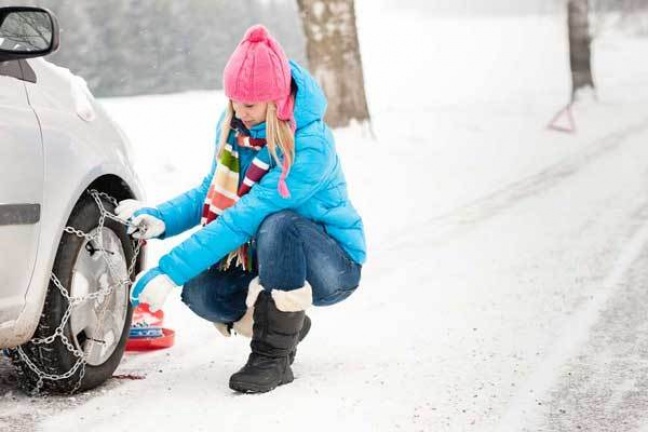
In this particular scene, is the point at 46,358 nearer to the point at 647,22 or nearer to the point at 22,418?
the point at 22,418

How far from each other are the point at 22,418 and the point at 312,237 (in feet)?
3.91

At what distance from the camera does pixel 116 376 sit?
13.1 ft

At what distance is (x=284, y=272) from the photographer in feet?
12.3

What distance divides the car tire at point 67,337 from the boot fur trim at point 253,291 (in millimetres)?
500

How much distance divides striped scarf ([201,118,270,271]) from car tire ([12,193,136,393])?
15.0 inches

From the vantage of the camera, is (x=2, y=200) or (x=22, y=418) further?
(x=22, y=418)

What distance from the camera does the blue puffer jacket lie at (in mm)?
3666

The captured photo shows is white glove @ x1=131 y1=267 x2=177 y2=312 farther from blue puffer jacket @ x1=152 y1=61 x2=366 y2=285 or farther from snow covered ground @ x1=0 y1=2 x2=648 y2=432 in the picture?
snow covered ground @ x1=0 y1=2 x2=648 y2=432

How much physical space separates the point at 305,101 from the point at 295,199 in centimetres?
36

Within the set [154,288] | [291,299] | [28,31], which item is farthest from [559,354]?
[28,31]

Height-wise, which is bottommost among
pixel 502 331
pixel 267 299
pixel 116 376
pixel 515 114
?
pixel 515 114

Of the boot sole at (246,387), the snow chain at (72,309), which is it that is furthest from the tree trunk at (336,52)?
the boot sole at (246,387)

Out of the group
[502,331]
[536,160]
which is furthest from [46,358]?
[536,160]

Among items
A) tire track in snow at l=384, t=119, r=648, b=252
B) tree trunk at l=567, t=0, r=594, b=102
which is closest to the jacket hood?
tire track in snow at l=384, t=119, r=648, b=252
